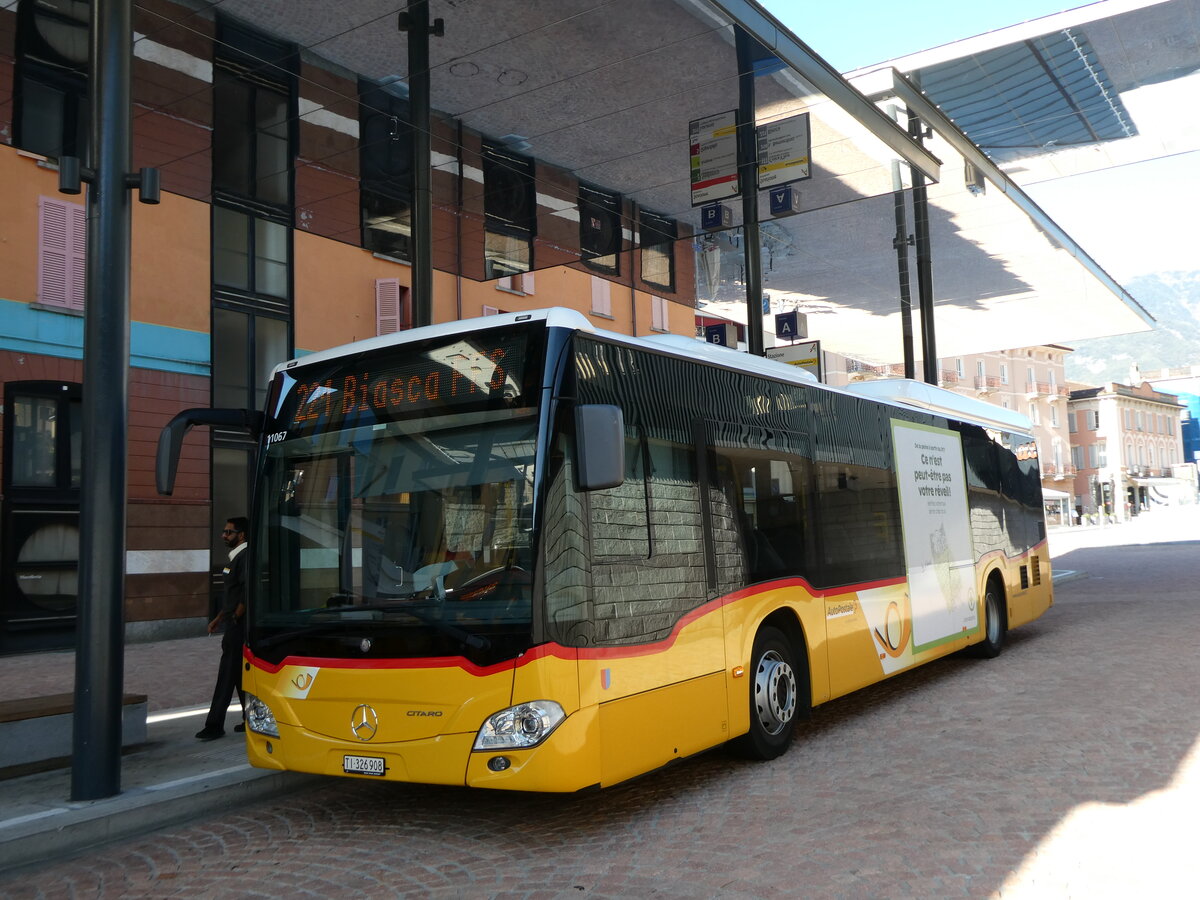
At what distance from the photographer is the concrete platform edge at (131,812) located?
5398 mm

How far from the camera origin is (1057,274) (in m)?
26.4

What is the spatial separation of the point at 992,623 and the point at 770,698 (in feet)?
18.7

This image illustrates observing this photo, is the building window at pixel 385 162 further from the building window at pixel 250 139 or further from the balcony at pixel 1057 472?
the balcony at pixel 1057 472

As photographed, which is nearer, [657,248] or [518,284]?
[657,248]

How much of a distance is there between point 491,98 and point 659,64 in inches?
93.6

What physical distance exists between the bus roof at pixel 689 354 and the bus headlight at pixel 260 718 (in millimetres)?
1938

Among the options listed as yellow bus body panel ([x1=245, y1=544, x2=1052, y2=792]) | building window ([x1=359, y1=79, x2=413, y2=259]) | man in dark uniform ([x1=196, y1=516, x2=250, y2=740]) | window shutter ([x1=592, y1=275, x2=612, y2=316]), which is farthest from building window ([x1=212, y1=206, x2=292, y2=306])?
yellow bus body panel ([x1=245, y1=544, x2=1052, y2=792])

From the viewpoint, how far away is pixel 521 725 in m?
5.31

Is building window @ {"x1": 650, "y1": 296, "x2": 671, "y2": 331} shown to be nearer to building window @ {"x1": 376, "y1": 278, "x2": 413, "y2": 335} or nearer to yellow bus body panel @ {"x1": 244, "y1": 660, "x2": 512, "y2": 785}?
building window @ {"x1": 376, "y1": 278, "x2": 413, "y2": 335}

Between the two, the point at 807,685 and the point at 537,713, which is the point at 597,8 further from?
the point at 537,713

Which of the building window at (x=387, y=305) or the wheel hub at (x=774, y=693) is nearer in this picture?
the wheel hub at (x=774, y=693)

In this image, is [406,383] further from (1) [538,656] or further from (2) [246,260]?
(2) [246,260]

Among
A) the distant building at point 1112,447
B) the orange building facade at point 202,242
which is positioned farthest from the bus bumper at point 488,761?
the distant building at point 1112,447

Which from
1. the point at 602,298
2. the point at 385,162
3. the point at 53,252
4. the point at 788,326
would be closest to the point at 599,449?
the point at 385,162
